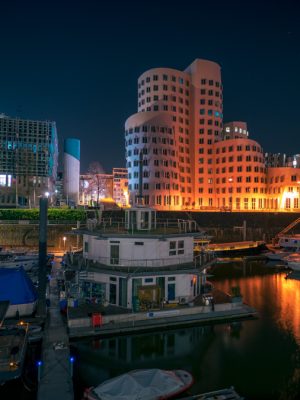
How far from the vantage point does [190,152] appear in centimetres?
10644

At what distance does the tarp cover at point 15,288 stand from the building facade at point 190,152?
6558 cm

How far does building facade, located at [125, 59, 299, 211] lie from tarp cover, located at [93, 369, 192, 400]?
246 ft

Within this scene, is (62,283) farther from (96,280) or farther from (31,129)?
(31,129)

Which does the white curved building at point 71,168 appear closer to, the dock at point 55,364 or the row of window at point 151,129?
the row of window at point 151,129

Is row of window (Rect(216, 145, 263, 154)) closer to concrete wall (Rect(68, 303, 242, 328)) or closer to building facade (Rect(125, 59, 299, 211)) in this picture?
building facade (Rect(125, 59, 299, 211))

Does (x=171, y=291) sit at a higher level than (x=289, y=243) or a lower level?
lower

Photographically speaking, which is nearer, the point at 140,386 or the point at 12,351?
the point at 140,386

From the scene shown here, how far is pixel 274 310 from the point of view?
109 feet

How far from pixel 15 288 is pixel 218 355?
16.0 meters

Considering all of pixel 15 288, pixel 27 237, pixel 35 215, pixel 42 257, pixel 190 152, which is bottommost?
pixel 15 288

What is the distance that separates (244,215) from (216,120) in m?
40.3

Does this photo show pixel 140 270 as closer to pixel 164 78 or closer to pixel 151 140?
pixel 151 140

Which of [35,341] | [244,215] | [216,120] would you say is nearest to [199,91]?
[216,120]

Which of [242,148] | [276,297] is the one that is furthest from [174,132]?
[276,297]
